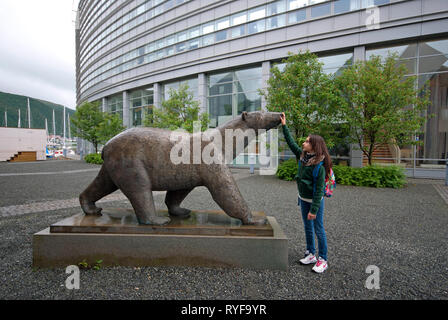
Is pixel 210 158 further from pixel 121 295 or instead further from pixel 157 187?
pixel 121 295

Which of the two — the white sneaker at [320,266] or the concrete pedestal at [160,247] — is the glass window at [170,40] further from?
the white sneaker at [320,266]

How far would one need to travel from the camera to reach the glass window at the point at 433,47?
12.0 meters

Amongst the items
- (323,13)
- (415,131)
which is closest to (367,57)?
(323,13)

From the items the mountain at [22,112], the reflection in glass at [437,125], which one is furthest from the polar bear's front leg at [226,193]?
the mountain at [22,112]

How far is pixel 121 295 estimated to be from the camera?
2.42 metres

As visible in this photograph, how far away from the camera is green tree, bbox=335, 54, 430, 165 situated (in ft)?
30.7

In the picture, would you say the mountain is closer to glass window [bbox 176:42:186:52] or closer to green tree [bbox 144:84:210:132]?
glass window [bbox 176:42:186:52]

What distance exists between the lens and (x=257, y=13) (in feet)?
51.3

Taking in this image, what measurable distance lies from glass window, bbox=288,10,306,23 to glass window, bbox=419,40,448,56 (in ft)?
22.3

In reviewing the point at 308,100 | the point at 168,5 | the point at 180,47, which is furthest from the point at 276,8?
the point at 168,5

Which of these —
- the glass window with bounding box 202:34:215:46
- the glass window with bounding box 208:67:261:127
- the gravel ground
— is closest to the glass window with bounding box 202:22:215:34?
the glass window with bounding box 202:34:215:46

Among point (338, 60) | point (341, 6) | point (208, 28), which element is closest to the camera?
point (341, 6)

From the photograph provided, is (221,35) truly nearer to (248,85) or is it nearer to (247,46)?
(247,46)

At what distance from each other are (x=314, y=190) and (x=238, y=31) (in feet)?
55.2
